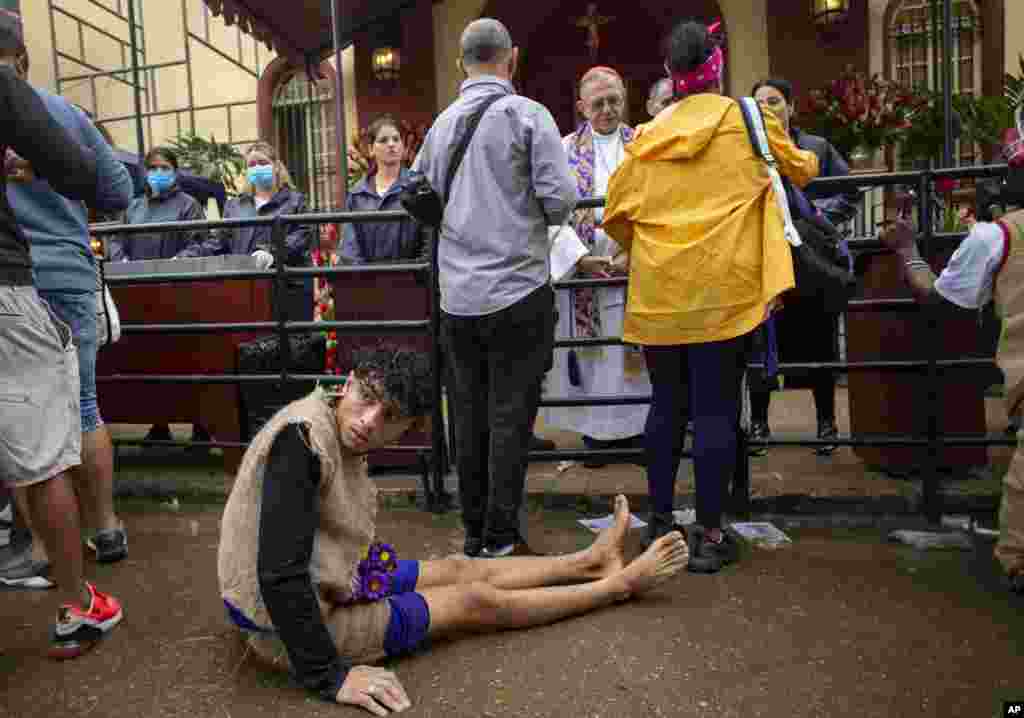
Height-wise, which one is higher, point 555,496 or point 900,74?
point 900,74

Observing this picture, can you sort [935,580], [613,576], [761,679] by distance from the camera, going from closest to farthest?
[761,679], [613,576], [935,580]

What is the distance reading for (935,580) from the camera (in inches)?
124

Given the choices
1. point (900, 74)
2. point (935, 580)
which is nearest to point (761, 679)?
point (935, 580)

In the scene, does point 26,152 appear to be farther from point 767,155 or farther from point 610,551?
point 767,155

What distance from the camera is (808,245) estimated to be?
3242 millimetres

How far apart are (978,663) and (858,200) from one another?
→ 2454mm

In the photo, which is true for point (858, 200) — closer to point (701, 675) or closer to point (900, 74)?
point (701, 675)

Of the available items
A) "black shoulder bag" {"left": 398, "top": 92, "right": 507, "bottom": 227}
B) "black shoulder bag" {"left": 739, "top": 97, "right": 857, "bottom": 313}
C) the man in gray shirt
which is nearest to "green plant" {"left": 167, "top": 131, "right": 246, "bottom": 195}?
"black shoulder bag" {"left": 398, "top": 92, "right": 507, "bottom": 227}

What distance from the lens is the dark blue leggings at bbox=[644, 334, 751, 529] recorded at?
10.4ft

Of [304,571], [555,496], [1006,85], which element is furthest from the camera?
[1006,85]

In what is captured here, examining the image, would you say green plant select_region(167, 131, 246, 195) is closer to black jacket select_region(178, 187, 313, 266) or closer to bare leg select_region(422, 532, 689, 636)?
black jacket select_region(178, 187, 313, 266)

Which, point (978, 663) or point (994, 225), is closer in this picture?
point (978, 663)

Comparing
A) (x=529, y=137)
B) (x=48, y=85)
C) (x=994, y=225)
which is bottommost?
(x=994, y=225)

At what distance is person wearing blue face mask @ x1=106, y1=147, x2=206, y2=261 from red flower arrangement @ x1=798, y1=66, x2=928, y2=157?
5548mm
